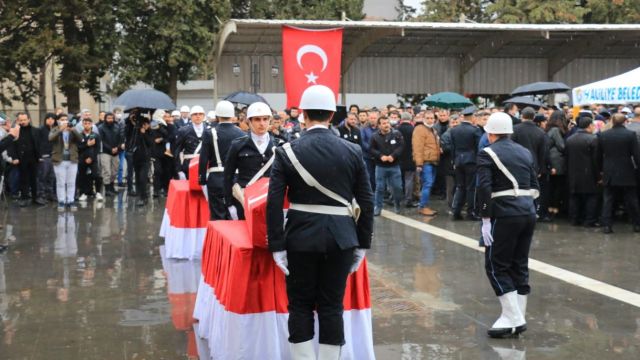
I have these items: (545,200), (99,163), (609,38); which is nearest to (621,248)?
(545,200)

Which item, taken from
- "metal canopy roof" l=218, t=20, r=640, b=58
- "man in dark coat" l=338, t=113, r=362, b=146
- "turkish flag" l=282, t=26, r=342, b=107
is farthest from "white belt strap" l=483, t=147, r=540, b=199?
"metal canopy roof" l=218, t=20, r=640, b=58

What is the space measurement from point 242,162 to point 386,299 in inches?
85.0

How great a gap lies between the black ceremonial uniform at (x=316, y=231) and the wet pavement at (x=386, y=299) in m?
1.52

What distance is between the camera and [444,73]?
27.6 metres

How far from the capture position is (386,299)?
8.90 m

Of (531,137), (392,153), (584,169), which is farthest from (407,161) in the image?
(584,169)

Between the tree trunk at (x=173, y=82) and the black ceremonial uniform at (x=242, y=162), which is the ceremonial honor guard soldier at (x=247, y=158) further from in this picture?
the tree trunk at (x=173, y=82)

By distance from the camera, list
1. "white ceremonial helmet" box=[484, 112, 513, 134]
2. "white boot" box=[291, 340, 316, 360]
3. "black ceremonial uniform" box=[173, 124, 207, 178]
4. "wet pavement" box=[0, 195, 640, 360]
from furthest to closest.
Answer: "black ceremonial uniform" box=[173, 124, 207, 178] → "white ceremonial helmet" box=[484, 112, 513, 134] → "wet pavement" box=[0, 195, 640, 360] → "white boot" box=[291, 340, 316, 360]

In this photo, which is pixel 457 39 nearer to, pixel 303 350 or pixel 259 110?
pixel 259 110

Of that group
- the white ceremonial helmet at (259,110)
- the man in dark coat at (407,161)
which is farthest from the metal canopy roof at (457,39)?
the white ceremonial helmet at (259,110)

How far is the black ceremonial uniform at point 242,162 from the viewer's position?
826 cm

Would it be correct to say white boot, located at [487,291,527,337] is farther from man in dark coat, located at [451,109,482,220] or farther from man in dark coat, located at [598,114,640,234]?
man in dark coat, located at [451,109,482,220]

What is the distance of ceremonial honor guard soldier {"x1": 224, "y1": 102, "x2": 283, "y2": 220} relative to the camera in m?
8.23

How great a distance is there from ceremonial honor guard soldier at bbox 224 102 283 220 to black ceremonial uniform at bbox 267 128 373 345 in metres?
2.66
